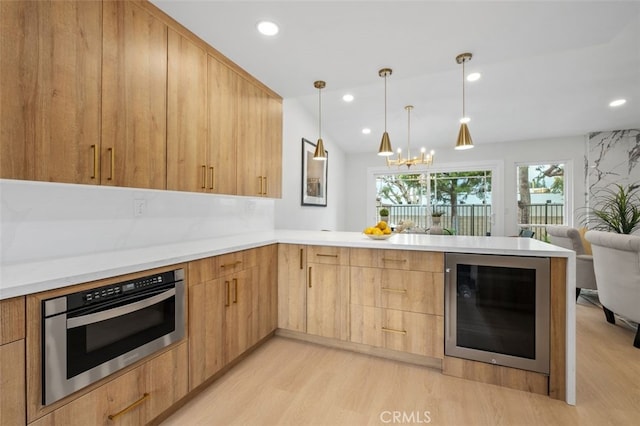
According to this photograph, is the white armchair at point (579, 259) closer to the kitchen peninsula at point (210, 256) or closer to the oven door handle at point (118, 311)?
the kitchen peninsula at point (210, 256)

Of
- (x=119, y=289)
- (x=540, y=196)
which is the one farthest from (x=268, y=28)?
(x=540, y=196)

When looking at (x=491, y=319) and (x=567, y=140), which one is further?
(x=567, y=140)

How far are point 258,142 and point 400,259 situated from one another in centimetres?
171

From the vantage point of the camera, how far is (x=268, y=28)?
2.01m

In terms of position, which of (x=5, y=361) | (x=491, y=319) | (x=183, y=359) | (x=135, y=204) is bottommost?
(x=183, y=359)

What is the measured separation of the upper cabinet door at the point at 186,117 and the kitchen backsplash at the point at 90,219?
28cm

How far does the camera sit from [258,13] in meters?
1.86

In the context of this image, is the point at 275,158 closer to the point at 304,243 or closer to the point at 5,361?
the point at 304,243

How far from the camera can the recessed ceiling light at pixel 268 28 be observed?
1.95 metres

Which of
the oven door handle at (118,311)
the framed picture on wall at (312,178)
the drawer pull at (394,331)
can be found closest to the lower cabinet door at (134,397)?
the oven door handle at (118,311)

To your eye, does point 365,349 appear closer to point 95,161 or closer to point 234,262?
point 234,262

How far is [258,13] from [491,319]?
8.18 feet

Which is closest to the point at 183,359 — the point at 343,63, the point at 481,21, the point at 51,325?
the point at 51,325

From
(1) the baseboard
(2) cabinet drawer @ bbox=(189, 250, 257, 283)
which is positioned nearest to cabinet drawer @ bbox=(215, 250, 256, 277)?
(2) cabinet drawer @ bbox=(189, 250, 257, 283)
